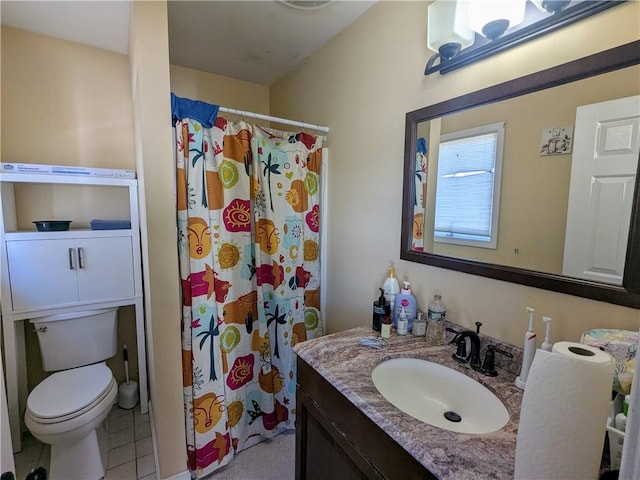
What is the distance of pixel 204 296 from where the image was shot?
1.49 m

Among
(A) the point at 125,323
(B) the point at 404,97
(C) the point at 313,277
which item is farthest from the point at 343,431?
(A) the point at 125,323

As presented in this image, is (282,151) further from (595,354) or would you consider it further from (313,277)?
(595,354)

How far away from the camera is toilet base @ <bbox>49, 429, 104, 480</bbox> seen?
4.85 feet

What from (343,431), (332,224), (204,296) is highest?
(332,224)

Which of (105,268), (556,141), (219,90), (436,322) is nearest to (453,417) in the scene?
(436,322)

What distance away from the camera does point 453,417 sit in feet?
3.15

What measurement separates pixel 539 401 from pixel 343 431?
61cm

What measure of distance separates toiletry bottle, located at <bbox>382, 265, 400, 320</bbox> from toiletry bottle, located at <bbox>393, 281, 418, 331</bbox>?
38 millimetres

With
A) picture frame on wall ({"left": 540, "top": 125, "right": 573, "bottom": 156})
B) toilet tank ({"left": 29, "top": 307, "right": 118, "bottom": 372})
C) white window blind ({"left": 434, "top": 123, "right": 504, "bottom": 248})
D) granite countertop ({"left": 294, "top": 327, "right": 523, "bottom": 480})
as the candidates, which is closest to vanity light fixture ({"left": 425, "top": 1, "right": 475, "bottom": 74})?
white window blind ({"left": 434, "top": 123, "right": 504, "bottom": 248})

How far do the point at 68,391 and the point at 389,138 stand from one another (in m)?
2.09

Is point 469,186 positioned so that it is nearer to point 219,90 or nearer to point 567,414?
point 567,414

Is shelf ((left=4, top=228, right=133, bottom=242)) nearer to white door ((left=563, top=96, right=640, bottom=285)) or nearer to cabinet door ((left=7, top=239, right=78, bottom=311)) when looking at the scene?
cabinet door ((left=7, top=239, right=78, bottom=311))

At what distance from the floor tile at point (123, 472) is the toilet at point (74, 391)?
0.13ft

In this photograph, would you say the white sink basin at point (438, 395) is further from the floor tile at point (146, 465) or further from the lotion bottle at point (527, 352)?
the floor tile at point (146, 465)
